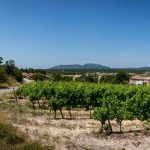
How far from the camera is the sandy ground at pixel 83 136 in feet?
55.8

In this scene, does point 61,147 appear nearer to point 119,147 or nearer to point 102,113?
point 119,147

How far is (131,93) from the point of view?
34969mm

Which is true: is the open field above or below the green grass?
below

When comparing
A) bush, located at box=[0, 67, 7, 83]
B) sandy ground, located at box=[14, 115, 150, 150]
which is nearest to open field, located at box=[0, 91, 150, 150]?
sandy ground, located at box=[14, 115, 150, 150]

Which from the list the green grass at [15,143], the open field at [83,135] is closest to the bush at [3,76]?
the open field at [83,135]

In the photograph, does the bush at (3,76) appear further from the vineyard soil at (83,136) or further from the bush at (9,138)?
the bush at (9,138)

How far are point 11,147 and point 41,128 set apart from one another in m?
7.47

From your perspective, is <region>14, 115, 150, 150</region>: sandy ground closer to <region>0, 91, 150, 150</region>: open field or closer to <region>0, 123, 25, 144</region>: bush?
<region>0, 91, 150, 150</region>: open field

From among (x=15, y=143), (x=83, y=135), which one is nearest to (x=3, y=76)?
(x=83, y=135)

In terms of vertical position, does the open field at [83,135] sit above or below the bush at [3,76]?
below

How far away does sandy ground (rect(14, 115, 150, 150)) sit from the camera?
55.8 feet

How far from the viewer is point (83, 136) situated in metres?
19.5

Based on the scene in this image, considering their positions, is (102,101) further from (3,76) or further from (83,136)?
(3,76)

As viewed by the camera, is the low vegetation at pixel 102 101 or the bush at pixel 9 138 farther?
the low vegetation at pixel 102 101
